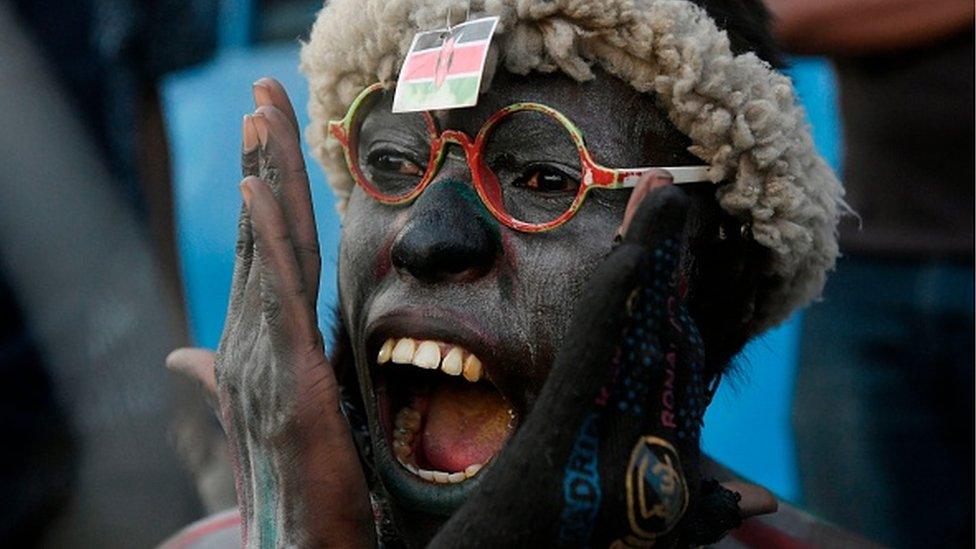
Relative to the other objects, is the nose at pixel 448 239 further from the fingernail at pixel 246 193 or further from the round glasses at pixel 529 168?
the fingernail at pixel 246 193

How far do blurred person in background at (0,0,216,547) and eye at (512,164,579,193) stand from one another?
1643 millimetres

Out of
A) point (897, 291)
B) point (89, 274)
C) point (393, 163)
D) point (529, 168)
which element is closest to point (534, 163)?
point (529, 168)

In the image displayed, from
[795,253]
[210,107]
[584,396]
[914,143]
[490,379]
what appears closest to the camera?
[584,396]

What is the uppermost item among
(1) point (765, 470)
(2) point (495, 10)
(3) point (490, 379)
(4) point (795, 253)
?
(2) point (495, 10)

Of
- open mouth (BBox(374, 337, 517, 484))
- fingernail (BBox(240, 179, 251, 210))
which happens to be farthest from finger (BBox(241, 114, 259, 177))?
open mouth (BBox(374, 337, 517, 484))

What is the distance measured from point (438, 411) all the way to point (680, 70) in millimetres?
585

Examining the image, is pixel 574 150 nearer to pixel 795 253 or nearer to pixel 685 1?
pixel 685 1

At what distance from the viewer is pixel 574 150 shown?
2.01 m

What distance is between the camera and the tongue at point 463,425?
2.01m

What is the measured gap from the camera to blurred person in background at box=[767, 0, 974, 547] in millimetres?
3111

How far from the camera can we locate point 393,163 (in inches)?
84.1

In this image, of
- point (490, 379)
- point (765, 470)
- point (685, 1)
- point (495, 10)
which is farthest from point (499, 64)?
point (765, 470)

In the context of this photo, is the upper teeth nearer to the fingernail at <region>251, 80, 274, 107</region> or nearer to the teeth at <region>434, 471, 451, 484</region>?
the teeth at <region>434, 471, 451, 484</region>

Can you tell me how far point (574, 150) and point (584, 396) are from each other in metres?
0.44
